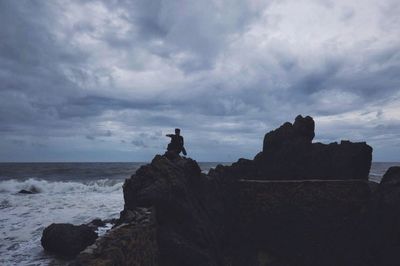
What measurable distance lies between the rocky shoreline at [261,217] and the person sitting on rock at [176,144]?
464mm

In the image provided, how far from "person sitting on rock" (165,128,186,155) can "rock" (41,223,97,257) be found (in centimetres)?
409

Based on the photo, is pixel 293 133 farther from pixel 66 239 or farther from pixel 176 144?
pixel 66 239

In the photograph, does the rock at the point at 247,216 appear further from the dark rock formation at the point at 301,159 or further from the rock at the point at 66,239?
the rock at the point at 66,239

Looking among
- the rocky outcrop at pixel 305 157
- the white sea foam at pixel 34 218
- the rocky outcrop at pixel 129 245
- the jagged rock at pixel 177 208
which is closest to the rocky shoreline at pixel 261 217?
the jagged rock at pixel 177 208

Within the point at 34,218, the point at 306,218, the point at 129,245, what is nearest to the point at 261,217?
the point at 306,218

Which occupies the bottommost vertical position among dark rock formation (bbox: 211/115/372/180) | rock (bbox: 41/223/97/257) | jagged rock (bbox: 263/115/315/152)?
rock (bbox: 41/223/97/257)

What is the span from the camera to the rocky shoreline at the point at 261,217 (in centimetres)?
959

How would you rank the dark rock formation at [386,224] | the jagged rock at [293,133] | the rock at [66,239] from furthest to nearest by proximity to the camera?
the jagged rock at [293,133] < the rock at [66,239] < the dark rock formation at [386,224]

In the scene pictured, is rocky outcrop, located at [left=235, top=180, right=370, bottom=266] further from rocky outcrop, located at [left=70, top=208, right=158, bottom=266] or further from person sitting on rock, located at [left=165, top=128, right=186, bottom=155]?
rocky outcrop, located at [left=70, top=208, right=158, bottom=266]

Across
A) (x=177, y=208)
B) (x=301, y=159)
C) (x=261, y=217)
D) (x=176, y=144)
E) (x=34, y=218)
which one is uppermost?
(x=176, y=144)

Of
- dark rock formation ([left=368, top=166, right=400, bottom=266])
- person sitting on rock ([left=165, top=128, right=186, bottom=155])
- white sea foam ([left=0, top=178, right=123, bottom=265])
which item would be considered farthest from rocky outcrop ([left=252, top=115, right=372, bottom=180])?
white sea foam ([left=0, top=178, right=123, bottom=265])

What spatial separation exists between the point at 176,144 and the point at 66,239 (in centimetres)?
477

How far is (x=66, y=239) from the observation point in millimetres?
12266

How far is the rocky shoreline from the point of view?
378 inches
